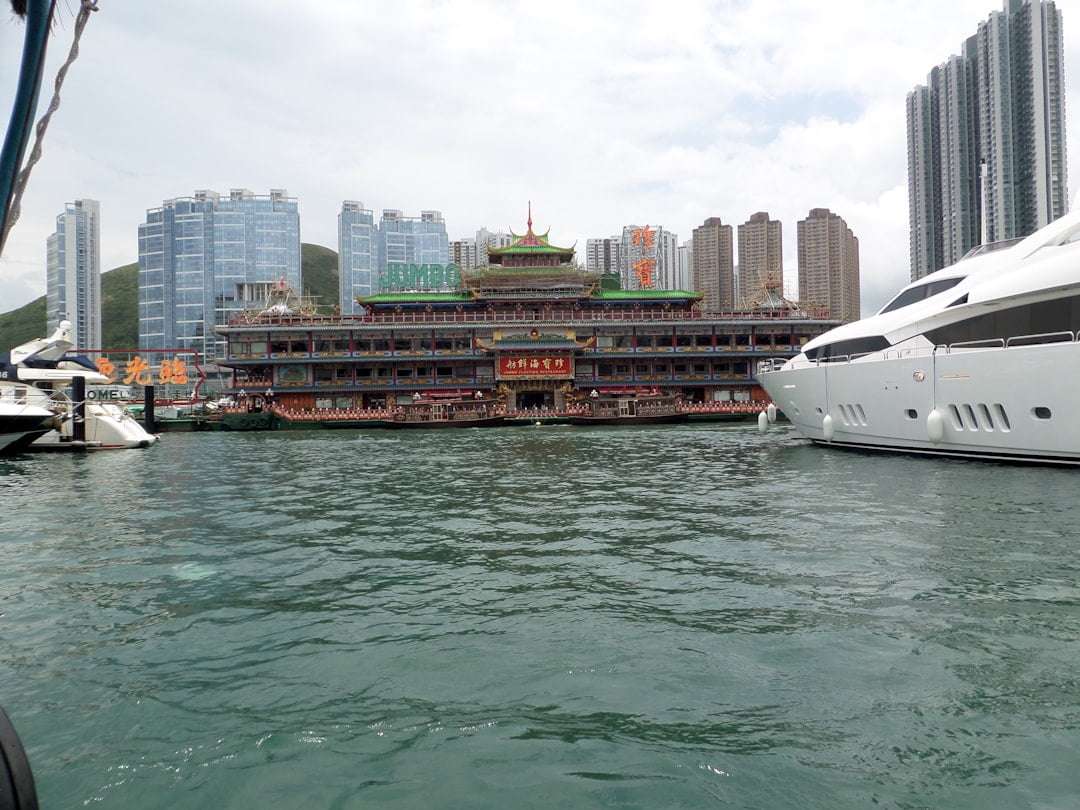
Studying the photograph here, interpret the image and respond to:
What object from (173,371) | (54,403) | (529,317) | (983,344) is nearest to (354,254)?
(173,371)

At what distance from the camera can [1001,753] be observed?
4.07 m

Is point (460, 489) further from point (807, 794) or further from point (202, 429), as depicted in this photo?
point (202, 429)

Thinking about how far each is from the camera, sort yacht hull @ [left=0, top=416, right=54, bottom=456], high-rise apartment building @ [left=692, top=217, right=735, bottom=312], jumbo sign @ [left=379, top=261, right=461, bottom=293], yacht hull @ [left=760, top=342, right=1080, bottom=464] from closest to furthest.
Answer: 1. yacht hull @ [left=760, top=342, right=1080, bottom=464]
2. yacht hull @ [left=0, top=416, right=54, bottom=456]
3. jumbo sign @ [left=379, top=261, right=461, bottom=293]
4. high-rise apartment building @ [left=692, top=217, right=735, bottom=312]

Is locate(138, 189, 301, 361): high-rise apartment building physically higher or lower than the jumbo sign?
higher

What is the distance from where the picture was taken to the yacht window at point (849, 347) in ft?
79.2

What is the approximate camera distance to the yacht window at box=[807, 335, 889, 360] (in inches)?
950

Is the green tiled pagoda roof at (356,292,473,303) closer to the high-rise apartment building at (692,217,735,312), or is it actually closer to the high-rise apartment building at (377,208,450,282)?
the high-rise apartment building at (692,217,735,312)

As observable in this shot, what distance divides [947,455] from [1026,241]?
762cm

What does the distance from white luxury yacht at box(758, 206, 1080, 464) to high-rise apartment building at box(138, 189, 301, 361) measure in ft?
320

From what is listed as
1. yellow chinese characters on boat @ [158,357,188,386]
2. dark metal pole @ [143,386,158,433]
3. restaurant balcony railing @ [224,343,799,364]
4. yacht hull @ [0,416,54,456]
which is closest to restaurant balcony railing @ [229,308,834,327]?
restaurant balcony railing @ [224,343,799,364]

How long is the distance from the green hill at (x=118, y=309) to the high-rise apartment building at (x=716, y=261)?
2938 inches

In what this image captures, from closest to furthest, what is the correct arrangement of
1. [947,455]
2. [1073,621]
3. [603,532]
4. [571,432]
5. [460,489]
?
[1073,621] → [603,532] → [460,489] → [947,455] → [571,432]

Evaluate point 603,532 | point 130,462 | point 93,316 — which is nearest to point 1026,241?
point 603,532

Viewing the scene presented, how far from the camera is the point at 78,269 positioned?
116 meters
